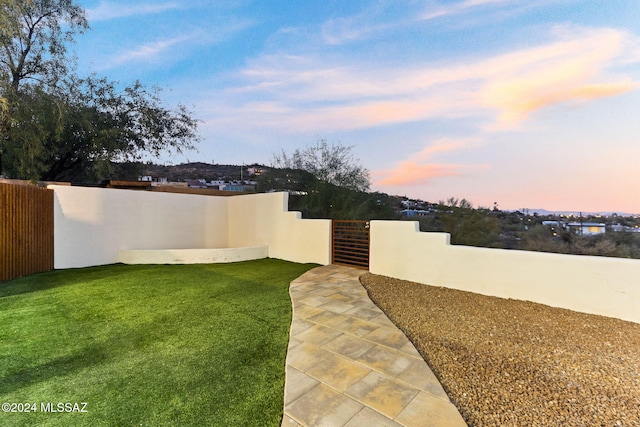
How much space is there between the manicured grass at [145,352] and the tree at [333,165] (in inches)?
248

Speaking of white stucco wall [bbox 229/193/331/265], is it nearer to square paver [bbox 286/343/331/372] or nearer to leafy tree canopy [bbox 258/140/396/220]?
leafy tree canopy [bbox 258/140/396/220]

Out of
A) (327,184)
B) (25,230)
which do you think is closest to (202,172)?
(327,184)

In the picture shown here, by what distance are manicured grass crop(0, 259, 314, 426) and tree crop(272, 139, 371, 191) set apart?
6.31 metres

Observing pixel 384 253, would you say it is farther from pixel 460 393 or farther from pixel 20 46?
pixel 20 46

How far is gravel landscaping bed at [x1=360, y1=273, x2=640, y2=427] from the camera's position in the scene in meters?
1.92

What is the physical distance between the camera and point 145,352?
2773mm

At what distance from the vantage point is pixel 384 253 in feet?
21.0

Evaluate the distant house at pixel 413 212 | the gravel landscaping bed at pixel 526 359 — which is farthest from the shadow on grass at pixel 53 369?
the distant house at pixel 413 212

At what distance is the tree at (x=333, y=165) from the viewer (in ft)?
34.6

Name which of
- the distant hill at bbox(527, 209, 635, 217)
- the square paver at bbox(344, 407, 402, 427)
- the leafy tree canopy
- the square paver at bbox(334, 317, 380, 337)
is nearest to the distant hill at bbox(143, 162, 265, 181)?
the leafy tree canopy

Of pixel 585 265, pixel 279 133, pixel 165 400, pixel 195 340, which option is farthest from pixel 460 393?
pixel 279 133

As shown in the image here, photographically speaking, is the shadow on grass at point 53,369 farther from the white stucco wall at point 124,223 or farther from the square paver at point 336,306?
the white stucco wall at point 124,223

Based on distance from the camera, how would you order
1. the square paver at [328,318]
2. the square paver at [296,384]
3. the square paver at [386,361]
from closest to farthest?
the square paver at [296,384] < the square paver at [386,361] < the square paver at [328,318]

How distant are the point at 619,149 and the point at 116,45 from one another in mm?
16565
